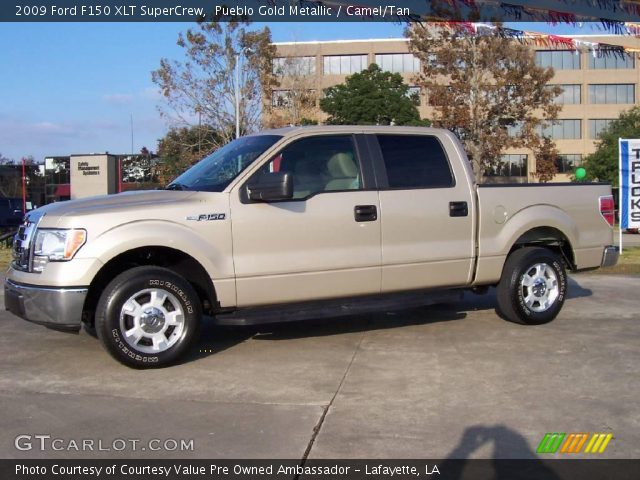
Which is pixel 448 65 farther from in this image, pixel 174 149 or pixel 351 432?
pixel 351 432

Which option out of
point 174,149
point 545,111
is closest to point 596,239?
point 174,149

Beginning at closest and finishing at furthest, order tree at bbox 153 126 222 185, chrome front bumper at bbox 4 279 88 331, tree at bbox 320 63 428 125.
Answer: chrome front bumper at bbox 4 279 88 331, tree at bbox 153 126 222 185, tree at bbox 320 63 428 125

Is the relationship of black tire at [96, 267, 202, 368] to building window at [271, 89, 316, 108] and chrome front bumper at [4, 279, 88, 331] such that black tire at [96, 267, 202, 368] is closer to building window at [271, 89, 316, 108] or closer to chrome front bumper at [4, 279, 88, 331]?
chrome front bumper at [4, 279, 88, 331]

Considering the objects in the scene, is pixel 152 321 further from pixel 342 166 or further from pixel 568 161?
pixel 568 161

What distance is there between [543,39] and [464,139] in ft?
50.1

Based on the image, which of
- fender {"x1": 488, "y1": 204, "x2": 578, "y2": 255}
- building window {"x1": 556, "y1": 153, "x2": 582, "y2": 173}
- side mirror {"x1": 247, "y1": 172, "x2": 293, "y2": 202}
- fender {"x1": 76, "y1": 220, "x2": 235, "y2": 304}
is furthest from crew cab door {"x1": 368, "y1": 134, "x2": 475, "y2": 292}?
building window {"x1": 556, "y1": 153, "x2": 582, "y2": 173}

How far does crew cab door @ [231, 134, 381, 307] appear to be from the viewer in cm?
579

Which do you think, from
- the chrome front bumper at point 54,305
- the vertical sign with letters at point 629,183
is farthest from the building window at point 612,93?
the chrome front bumper at point 54,305

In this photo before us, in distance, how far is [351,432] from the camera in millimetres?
4172

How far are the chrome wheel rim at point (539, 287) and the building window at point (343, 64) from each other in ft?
177

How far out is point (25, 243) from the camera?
564 cm

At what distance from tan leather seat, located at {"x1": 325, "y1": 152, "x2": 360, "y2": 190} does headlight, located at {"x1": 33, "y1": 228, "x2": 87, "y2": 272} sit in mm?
2260

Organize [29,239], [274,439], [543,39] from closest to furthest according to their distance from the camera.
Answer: [274,439], [29,239], [543,39]

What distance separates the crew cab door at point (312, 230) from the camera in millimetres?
5789
